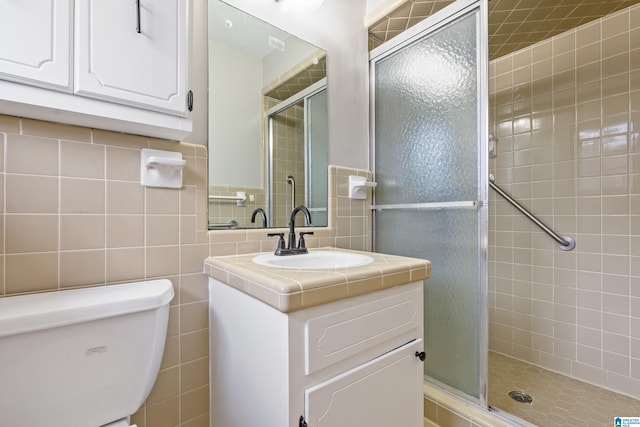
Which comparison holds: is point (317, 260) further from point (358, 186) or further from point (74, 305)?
point (74, 305)

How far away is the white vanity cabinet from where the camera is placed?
683mm

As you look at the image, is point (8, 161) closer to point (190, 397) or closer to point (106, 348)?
point (106, 348)

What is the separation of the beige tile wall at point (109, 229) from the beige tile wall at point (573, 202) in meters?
1.99

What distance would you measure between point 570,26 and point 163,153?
92.7 inches

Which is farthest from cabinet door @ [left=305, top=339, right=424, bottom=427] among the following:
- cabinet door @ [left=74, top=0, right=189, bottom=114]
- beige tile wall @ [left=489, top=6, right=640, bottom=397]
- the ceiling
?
the ceiling

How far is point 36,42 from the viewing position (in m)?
0.65

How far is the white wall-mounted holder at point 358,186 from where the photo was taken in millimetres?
1504

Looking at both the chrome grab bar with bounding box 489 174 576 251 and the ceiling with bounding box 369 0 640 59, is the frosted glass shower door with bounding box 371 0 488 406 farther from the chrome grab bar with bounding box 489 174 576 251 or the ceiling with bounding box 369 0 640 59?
the chrome grab bar with bounding box 489 174 576 251

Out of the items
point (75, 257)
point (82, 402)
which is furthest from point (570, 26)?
point (82, 402)

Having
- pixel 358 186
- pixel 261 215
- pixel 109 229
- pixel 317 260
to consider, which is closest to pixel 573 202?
pixel 358 186

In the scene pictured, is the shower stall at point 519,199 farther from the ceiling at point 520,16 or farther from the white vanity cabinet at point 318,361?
the white vanity cabinet at point 318,361

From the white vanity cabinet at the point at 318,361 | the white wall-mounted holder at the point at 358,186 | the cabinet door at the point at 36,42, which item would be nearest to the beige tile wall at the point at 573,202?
the white wall-mounted holder at the point at 358,186

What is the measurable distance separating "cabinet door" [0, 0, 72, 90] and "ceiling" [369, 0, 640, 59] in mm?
1397

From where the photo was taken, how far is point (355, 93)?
5.24 feet
